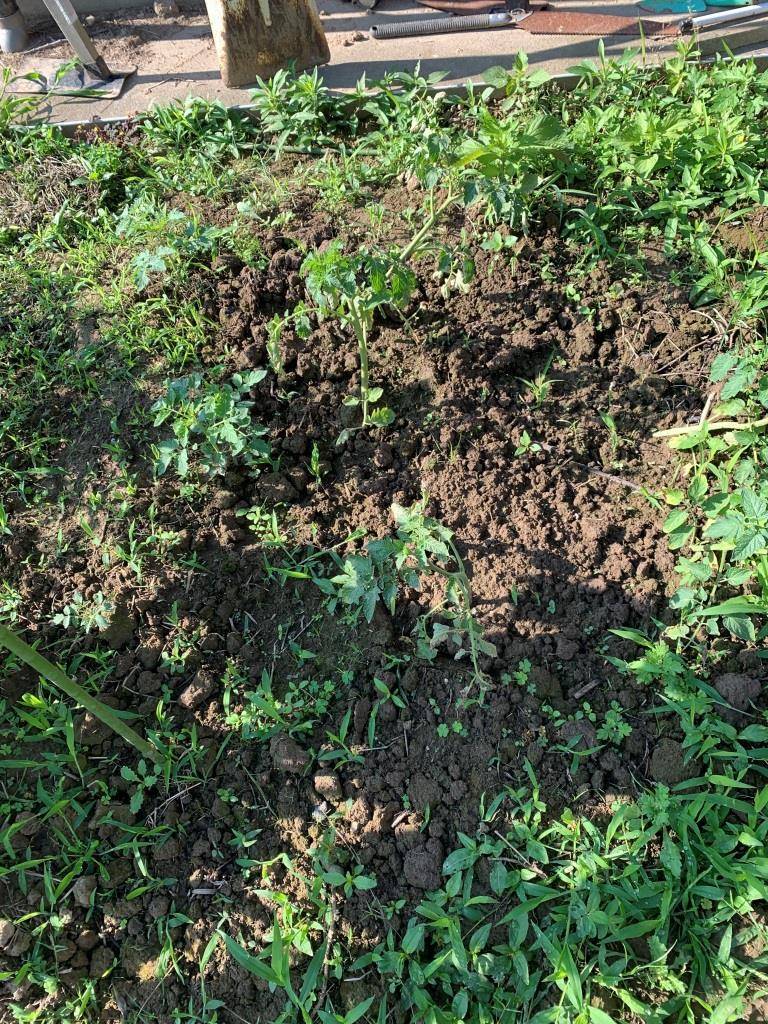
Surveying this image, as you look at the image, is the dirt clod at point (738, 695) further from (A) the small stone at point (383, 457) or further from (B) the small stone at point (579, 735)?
(A) the small stone at point (383, 457)

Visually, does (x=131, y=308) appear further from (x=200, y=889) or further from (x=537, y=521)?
(x=200, y=889)

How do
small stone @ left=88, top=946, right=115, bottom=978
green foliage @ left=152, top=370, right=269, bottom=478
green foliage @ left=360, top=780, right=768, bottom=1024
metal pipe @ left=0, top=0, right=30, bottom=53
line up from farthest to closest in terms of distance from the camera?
1. metal pipe @ left=0, top=0, right=30, bottom=53
2. green foliage @ left=152, top=370, right=269, bottom=478
3. small stone @ left=88, top=946, right=115, bottom=978
4. green foliage @ left=360, top=780, right=768, bottom=1024

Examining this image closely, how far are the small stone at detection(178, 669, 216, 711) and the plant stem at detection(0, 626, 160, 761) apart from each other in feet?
0.52

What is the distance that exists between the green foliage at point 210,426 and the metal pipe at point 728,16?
281 centimetres

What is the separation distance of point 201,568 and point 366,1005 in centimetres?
129

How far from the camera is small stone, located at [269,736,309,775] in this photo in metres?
2.11

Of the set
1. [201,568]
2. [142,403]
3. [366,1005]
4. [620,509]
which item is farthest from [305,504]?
[366,1005]

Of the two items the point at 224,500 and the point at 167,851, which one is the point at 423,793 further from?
the point at 224,500

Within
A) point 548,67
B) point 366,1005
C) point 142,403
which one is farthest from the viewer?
point 548,67

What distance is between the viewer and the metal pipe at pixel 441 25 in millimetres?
3740

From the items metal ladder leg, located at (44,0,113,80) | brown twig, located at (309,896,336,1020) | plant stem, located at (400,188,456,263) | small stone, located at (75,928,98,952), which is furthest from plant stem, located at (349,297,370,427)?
metal ladder leg, located at (44,0,113,80)

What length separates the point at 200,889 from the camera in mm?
1997

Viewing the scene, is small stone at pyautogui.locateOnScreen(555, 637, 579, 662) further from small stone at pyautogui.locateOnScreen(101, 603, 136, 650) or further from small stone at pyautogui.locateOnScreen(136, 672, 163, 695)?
small stone at pyautogui.locateOnScreen(101, 603, 136, 650)

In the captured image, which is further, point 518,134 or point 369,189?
point 369,189
